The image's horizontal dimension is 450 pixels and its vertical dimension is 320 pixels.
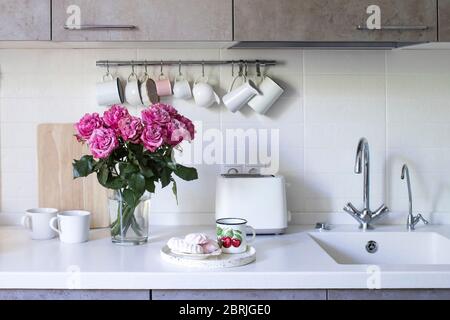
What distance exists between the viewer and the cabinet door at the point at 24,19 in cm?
180

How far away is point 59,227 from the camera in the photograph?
192 centimetres

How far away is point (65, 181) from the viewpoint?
2.15m

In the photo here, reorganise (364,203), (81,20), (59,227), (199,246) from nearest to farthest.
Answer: (199,246)
(81,20)
(59,227)
(364,203)

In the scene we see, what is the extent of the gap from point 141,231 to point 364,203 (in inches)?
32.6

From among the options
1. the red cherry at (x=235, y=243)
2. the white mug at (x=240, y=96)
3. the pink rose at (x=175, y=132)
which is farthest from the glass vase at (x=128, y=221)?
the white mug at (x=240, y=96)

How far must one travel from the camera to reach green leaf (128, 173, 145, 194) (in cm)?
178

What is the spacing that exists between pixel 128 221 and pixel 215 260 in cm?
40

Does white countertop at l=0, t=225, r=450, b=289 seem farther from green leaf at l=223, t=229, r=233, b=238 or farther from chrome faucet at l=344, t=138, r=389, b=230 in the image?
chrome faucet at l=344, t=138, r=389, b=230

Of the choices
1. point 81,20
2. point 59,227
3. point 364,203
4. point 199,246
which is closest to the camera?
point 199,246

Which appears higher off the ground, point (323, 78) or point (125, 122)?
point (323, 78)

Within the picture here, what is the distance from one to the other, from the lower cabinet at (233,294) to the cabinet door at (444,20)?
0.79 m

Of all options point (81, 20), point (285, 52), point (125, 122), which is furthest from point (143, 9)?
point (285, 52)

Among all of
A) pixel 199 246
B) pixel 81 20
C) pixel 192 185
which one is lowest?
pixel 199 246

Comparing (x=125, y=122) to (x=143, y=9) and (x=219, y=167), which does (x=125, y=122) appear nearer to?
(x=143, y=9)
